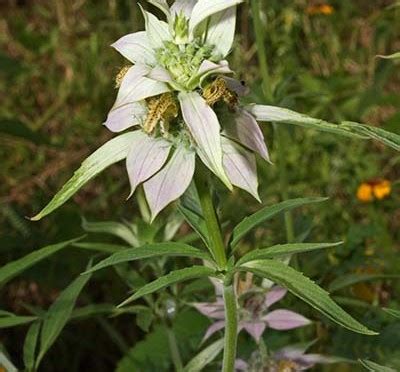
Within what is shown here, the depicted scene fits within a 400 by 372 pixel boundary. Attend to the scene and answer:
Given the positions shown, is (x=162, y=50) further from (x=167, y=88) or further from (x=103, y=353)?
(x=103, y=353)

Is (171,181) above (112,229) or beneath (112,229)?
above

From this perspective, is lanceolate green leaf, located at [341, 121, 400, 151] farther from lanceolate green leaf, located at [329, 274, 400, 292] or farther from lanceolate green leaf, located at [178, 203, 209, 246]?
lanceolate green leaf, located at [329, 274, 400, 292]

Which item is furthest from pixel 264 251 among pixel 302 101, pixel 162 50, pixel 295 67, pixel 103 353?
pixel 295 67

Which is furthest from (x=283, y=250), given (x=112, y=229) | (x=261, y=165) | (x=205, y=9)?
(x=261, y=165)

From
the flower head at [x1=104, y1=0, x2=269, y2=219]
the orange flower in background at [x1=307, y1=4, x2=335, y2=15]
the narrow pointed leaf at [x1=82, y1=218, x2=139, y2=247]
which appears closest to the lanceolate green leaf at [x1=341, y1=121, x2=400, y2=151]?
the flower head at [x1=104, y1=0, x2=269, y2=219]

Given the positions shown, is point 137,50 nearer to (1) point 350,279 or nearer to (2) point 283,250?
(2) point 283,250
